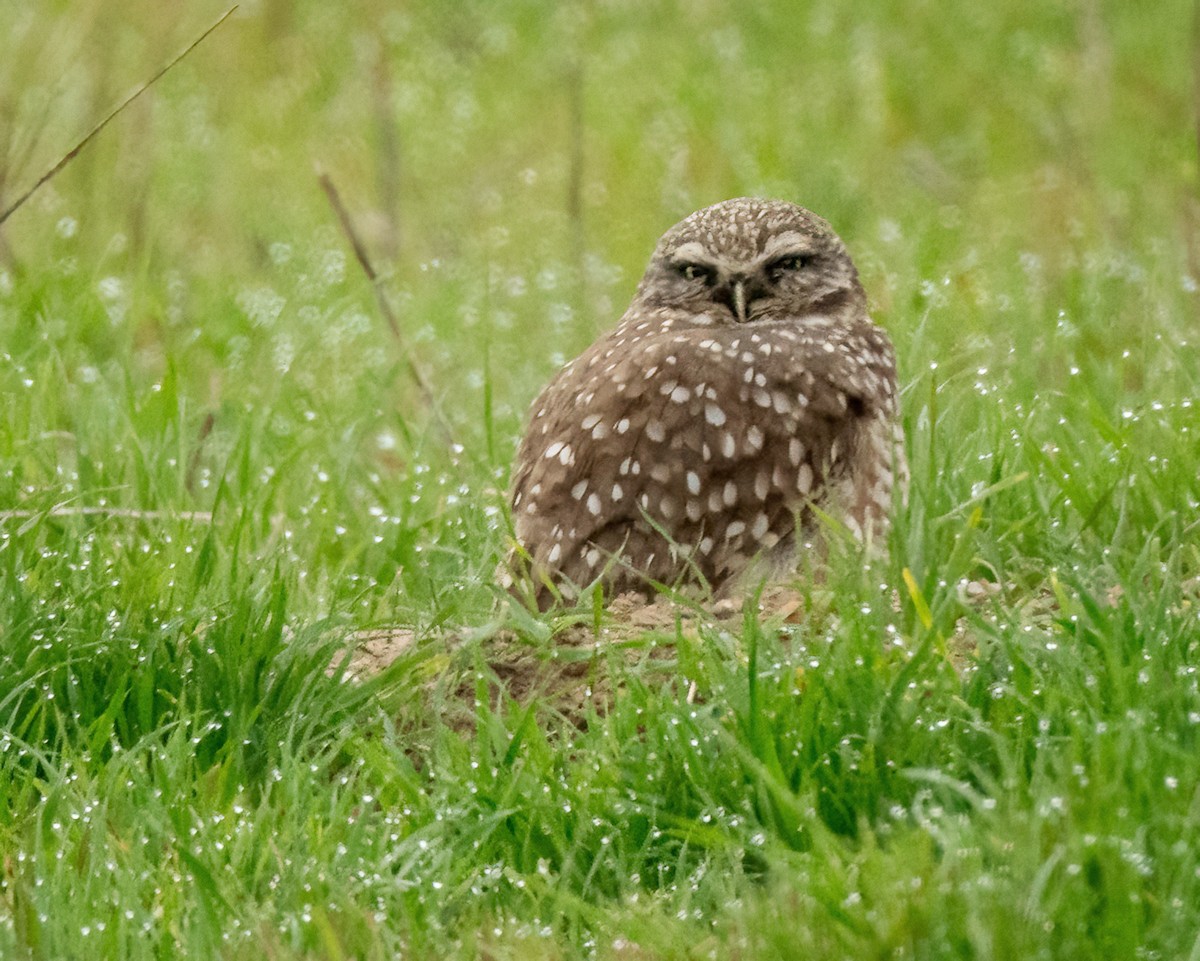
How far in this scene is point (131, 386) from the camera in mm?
5523

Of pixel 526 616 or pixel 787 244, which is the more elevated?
pixel 787 244

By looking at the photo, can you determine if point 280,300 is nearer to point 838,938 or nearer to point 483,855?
point 483,855

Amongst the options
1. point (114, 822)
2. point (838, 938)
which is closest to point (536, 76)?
point (114, 822)

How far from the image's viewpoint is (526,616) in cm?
400

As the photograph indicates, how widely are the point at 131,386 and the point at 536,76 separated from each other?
226 inches

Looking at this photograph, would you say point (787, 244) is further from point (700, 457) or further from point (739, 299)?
point (700, 457)

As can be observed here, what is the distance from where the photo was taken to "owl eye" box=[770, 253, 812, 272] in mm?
5000

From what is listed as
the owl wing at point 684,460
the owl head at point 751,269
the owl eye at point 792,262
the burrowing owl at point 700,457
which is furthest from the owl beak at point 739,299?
the owl wing at point 684,460

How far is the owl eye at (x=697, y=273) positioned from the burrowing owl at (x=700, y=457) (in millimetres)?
362

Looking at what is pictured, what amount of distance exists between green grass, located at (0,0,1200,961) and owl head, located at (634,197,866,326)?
0.37 m

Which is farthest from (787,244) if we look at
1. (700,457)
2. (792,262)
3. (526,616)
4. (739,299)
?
(526,616)

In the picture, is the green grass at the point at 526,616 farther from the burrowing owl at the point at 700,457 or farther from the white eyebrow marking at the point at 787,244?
the white eyebrow marking at the point at 787,244

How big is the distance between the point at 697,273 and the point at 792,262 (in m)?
0.24

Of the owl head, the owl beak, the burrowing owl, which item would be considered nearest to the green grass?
the burrowing owl
